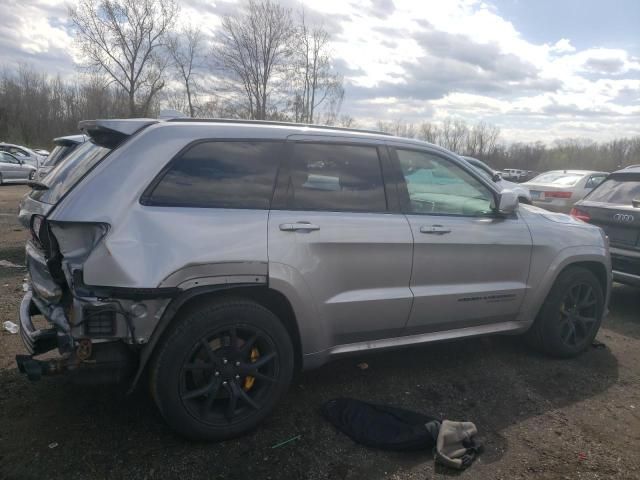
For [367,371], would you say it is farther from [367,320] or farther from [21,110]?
[21,110]

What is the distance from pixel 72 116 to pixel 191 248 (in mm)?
53394

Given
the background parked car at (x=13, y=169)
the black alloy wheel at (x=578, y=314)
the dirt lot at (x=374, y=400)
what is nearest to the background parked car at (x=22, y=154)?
the background parked car at (x=13, y=169)

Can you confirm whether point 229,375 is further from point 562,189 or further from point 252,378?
point 562,189

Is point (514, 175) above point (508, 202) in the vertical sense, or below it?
below

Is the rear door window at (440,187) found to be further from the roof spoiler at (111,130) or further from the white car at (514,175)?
the white car at (514,175)

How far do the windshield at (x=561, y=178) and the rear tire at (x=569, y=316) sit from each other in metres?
9.20

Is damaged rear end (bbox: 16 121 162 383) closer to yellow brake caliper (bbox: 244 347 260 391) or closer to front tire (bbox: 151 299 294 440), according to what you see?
front tire (bbox: 151 299 294 440)

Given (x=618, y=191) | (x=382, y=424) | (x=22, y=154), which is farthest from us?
(x=22, y=154)

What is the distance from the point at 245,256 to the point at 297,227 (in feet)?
1.29

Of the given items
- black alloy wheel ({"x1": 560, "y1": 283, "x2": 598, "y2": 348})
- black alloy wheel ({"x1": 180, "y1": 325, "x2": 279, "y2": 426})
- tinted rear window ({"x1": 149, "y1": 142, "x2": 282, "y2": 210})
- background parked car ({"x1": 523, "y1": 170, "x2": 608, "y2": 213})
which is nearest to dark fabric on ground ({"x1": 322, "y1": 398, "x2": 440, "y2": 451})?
black alloy wheel ({"x1": 180, "y1": 325, "x2": 279, "y2": 426})

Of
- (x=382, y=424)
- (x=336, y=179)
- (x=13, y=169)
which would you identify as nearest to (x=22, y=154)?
(x=13, y=169)

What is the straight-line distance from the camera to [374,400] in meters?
3.44

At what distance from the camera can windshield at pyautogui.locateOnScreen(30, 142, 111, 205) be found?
9.05 feet

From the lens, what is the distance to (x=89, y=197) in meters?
2.59
